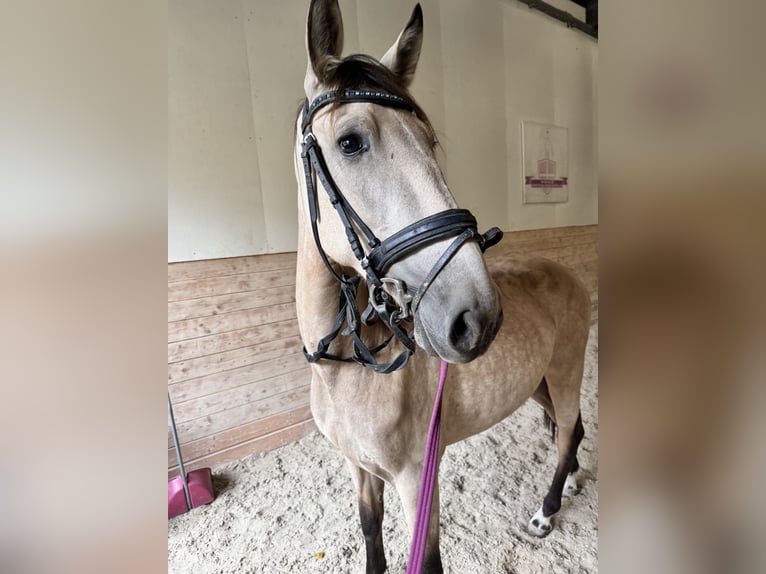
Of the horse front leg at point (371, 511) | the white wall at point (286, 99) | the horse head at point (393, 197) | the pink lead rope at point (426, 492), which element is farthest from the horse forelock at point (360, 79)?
the white wall at point (286, 99)

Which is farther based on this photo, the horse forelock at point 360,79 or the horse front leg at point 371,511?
the horse front leg at point 371,511

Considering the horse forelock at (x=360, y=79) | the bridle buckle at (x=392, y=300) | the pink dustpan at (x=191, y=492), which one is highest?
the horse forelock at (x=360, y=79)

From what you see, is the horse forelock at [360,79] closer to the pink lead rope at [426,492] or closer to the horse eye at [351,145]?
the horse eye at [351,145]

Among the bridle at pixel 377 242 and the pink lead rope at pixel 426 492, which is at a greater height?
the bridle at pixel 377 242

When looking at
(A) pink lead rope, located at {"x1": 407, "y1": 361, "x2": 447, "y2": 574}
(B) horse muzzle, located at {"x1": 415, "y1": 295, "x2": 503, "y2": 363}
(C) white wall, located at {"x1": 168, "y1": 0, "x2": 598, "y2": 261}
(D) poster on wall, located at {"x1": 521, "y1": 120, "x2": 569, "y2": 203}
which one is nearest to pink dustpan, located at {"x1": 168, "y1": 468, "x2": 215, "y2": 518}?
(C) white wall, located at {"x1": 168, "y1": 0, "x2": 598, "y2": 261}

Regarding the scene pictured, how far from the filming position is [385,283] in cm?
73

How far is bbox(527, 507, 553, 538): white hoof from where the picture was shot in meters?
1.67

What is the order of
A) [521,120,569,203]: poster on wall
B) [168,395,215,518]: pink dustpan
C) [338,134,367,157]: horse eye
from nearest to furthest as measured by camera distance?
[338,134,367,157]: horse eye, [168,395,215,518]: pink dustpan, [521,120,569,203]: poster on wall

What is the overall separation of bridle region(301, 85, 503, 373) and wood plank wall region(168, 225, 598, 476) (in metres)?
1.43

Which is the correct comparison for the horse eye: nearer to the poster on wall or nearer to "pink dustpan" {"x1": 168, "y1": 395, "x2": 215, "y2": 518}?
"pink dustpan" {"x1": 168, "y1": 395, "x2": 215, "y2": 518}

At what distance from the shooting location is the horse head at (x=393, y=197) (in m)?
0.64

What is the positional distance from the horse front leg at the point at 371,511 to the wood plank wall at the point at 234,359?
1.19 metres
